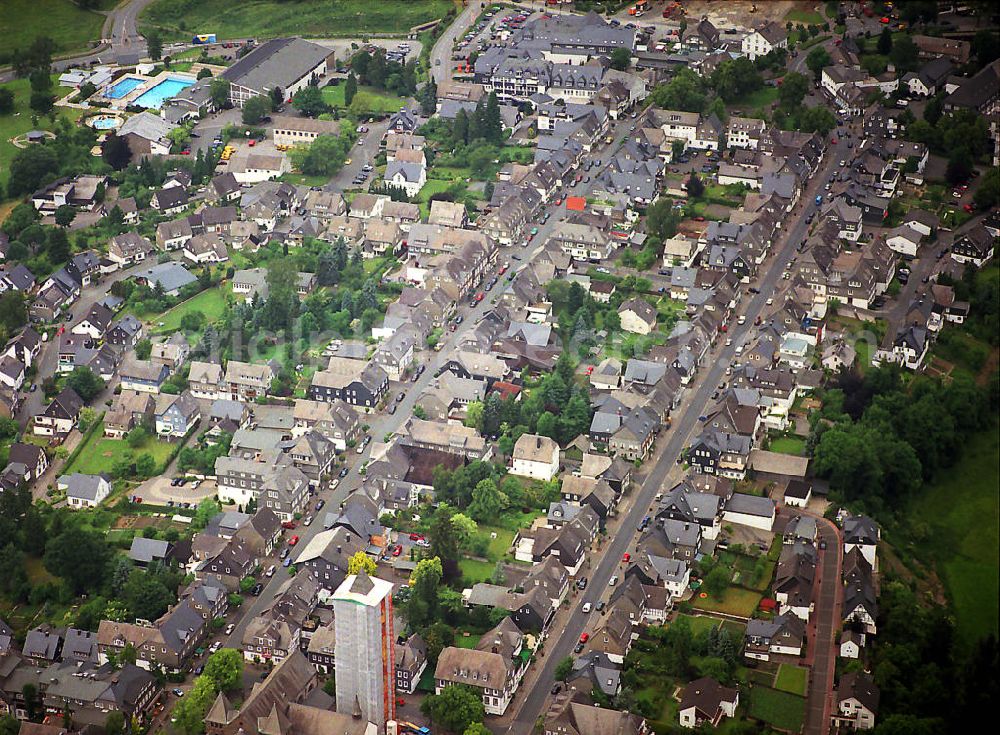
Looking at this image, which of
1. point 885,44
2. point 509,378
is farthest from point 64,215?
point 885,44

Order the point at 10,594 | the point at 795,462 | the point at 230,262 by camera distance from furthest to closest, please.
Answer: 1. the point at 230,262
2. the point at 795,462
3. the point at 10,594

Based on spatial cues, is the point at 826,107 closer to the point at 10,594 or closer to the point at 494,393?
the point at 494,393

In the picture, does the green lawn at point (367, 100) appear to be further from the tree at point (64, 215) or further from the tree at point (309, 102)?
the tree at point (64, 215)

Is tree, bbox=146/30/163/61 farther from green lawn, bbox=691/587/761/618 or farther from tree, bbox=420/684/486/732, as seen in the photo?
tree, bbox=420/684/486/732

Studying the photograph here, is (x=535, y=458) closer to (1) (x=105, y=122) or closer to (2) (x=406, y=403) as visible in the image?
(2) (x=406, y=403)

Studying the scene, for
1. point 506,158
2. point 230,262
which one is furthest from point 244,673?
point 506,158

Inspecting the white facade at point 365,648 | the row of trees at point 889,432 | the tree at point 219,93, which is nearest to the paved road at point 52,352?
the tree at point 219,93
